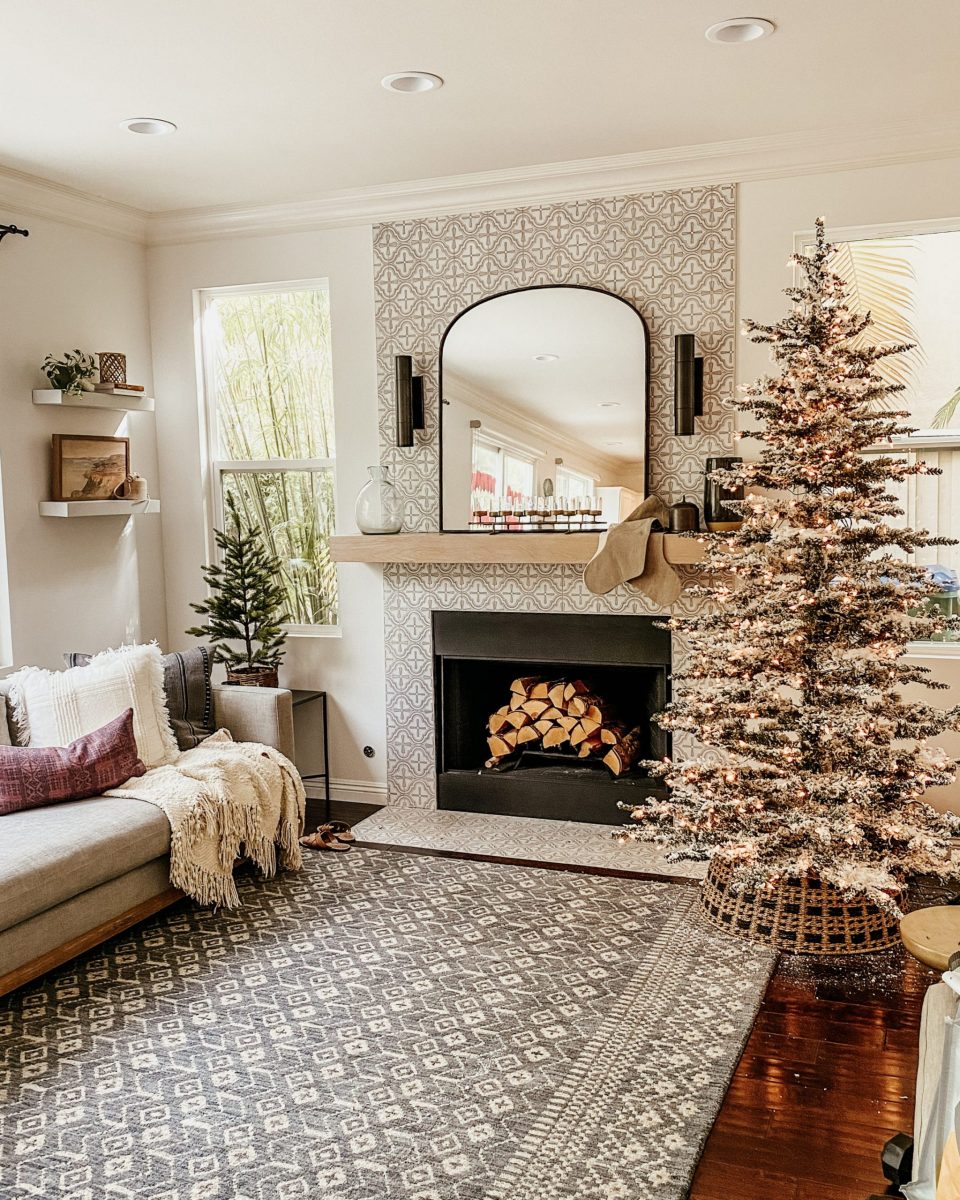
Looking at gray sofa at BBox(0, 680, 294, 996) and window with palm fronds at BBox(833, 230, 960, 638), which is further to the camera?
window with palm fronds at BBox(833, 230, 960, 638)

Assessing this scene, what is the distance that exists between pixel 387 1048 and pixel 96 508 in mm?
2721

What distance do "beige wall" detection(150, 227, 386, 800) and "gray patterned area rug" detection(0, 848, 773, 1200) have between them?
1.24m

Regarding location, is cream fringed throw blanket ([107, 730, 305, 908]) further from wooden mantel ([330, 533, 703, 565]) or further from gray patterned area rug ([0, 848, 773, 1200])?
wooden mantel ([330, 533, 703, 565])

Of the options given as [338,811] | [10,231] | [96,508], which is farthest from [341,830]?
[10,231]

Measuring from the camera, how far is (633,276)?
430 centimetres

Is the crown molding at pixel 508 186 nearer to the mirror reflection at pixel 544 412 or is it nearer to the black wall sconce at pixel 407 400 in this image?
the mirror reflection at pixel 544 412

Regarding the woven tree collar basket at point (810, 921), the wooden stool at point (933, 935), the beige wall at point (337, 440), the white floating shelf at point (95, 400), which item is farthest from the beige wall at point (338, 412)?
the wooden stool at point (933, 935)

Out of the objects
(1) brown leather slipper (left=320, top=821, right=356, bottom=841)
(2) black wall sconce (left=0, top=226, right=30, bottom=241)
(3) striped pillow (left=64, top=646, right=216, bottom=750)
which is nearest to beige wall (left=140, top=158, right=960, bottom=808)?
(1) brown leather slipper (left=320, top=821, right=356, bottom=841)

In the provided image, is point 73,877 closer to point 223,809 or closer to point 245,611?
point 223,809

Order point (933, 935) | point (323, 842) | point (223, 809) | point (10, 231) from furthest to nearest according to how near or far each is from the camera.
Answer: point (323, 842), point (10, 231), point (223, 809), point (933, 935)

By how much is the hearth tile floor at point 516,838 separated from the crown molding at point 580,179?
259cm

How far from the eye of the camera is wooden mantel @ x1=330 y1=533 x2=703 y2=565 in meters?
4.07

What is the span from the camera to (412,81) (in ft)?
11.0

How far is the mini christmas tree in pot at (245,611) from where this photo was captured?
185 inches
